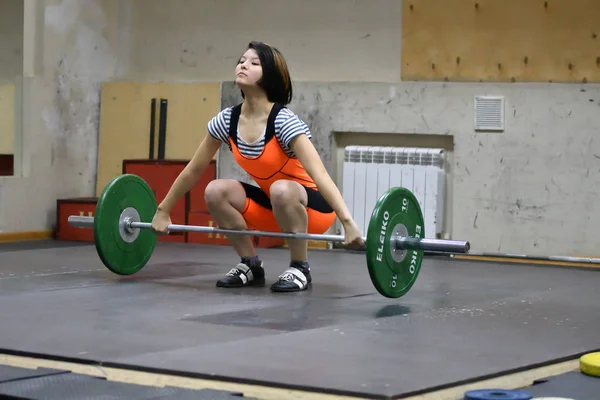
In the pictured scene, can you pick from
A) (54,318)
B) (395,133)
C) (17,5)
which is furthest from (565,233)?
(17,5)

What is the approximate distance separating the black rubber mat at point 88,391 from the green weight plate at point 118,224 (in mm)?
1995

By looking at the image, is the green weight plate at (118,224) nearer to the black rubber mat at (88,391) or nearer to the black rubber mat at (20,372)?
the black rubber mat at (20,372)

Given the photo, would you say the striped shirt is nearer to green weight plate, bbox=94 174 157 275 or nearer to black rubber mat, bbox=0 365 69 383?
green weight plate, bbox=94 174 157 275

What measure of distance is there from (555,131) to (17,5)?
430 centimetres

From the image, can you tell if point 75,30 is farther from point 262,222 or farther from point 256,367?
point 256,367

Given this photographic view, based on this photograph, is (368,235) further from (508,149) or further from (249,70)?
(508,149)

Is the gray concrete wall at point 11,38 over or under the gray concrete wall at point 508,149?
over

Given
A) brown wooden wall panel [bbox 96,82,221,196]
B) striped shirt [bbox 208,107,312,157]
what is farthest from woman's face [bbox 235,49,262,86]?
brown wooden wall panel [bbox 96,82,221,196]

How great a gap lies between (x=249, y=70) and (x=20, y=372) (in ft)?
6.63

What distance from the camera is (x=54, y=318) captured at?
373cm

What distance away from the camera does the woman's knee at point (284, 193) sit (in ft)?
14.3

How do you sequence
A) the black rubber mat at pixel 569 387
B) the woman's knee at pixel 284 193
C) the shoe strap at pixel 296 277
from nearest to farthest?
the black rubber mat at pixel 569 387, the woman's knee at pixel 284 193, the shoe strap at pixel 296 277

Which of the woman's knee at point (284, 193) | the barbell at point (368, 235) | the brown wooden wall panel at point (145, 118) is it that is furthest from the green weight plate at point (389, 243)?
the brown wooden wall panel at point (145, 118)

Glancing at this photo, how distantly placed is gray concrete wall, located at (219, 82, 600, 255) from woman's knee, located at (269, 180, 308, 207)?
2.25 m
